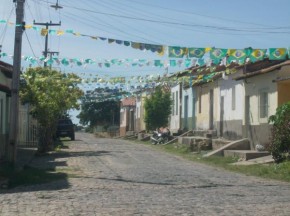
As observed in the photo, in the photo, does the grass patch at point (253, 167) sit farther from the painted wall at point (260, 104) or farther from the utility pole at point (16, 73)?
the utility pole at point (16, 73)

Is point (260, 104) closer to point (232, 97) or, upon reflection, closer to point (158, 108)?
point (232, 97)

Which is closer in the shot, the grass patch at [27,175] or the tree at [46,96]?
the grass patch at [27,175]

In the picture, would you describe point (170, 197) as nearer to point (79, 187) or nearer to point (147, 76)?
point (79, 187)

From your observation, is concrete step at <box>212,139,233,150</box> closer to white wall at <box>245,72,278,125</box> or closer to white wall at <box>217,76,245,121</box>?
white wall at <box>217,76,245,121</box>

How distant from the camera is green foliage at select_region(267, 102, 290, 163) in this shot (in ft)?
68.9

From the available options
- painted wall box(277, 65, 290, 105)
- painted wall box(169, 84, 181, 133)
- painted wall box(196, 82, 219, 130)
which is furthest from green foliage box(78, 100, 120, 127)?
painted wall box(277, 65, 290, 105)

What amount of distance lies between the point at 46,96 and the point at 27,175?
12.3m

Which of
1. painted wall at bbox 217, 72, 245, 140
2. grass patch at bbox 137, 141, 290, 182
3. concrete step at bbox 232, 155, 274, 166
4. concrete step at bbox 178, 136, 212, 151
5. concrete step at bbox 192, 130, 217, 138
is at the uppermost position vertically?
painted wall at bbox 217, 72, 245, 140

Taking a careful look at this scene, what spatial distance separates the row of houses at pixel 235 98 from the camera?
25.2m

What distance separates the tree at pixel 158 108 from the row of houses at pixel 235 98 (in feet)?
9.02

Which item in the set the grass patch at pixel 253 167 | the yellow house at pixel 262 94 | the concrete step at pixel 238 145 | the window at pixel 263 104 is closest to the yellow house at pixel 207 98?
the yellow house at pixel 262 94

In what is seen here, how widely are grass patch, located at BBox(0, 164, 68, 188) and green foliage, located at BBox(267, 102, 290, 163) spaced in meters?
7.58

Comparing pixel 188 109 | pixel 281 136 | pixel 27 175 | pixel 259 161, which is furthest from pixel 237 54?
pixel 188 109

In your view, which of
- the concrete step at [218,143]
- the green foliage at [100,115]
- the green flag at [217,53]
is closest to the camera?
the green flag at [217,53]
